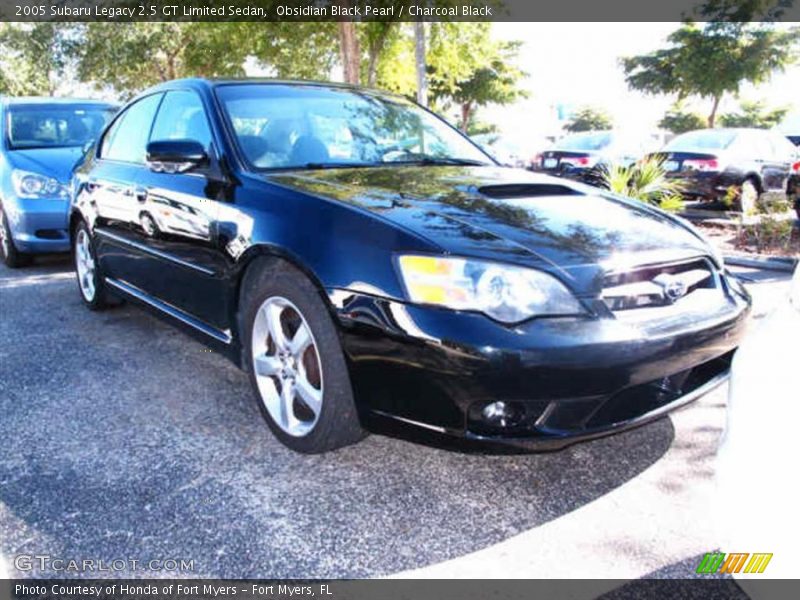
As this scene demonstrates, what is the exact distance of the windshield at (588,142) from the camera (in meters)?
12.8

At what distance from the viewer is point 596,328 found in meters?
2.20

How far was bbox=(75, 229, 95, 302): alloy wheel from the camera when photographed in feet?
15.9

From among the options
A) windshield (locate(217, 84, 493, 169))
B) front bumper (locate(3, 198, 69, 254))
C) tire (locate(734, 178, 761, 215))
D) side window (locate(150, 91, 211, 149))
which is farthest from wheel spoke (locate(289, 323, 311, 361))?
tire (locate(734, 178, 761, 215))

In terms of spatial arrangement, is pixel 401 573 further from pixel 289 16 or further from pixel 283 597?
pixel 289 16

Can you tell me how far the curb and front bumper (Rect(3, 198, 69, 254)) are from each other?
6192 millimetres

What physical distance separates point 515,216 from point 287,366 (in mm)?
1080

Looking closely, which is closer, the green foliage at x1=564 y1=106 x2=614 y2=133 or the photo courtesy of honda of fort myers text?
the photo courtesy of honda of fort myers text

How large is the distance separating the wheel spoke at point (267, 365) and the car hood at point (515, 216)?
27.8 inches

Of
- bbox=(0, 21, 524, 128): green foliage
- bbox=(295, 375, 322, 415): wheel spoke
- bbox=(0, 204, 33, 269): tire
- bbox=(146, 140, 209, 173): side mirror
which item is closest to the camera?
bbox=(295, 375, 322, 415): wheel spoke

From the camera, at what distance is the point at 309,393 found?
8.73ft

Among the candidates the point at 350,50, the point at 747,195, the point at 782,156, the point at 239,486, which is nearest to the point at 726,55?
the point at 782,156

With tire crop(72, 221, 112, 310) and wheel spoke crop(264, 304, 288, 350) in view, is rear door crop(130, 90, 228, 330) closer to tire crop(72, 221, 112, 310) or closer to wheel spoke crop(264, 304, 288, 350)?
wheel spoke crop(264, 304, 288, 350)

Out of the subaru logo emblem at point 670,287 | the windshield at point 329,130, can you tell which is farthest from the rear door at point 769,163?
the subaru logo emblem at point 670,287

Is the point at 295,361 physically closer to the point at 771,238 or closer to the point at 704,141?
the point at 771,238
